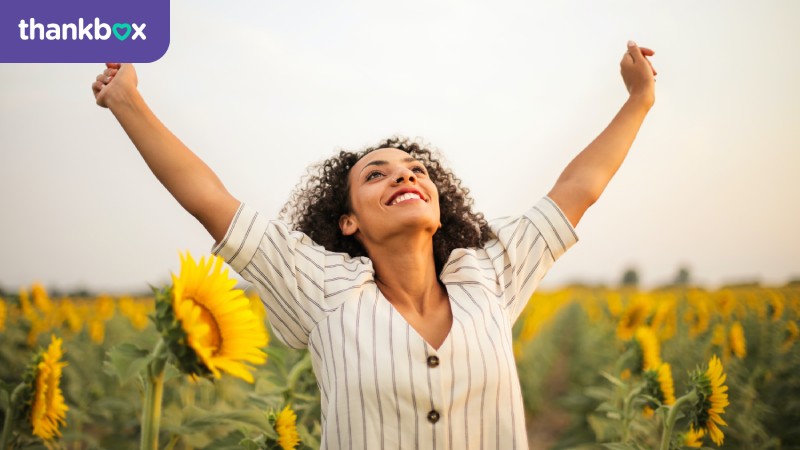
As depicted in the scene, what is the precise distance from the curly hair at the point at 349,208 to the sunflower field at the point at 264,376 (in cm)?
45

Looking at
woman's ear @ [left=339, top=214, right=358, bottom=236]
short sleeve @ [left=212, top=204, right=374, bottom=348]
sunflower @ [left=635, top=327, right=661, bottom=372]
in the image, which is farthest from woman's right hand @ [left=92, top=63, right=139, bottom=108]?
sunflower @ [left=635, top=327, right=661, bottom=372]

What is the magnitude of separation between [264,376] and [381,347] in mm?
1386

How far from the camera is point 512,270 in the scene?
2.20m

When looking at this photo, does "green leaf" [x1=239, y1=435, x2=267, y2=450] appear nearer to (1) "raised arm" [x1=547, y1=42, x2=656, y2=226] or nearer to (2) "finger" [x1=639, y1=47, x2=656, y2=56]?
(1) "raised arm" [x1=547, y1=42, x2=656, y2=226]

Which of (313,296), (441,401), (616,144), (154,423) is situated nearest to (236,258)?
(313,296)

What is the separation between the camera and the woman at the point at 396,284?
71.6 inches

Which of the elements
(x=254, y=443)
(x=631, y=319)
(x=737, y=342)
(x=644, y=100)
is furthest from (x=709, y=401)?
→ (x=737, y=342)

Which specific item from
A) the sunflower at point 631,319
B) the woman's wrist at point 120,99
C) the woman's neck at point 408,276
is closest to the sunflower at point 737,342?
the sunflower at point 631,319

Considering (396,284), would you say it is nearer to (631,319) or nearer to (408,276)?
(408,276)

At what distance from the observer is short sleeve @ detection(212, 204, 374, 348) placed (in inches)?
75.6

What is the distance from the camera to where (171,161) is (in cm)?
190

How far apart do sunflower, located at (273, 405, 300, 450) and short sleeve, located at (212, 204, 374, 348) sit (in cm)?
35

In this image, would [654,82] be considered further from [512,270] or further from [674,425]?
[674,425]

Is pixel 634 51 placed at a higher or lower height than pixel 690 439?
higher
